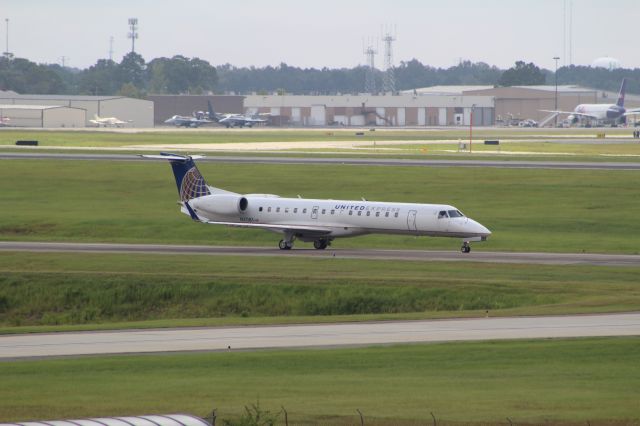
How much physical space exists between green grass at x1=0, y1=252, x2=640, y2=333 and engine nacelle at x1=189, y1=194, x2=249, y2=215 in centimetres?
798

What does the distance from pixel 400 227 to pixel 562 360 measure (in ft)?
92.1

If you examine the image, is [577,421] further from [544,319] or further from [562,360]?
[544,319]

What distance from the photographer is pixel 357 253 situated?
62.2m

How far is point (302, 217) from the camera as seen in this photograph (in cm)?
6412

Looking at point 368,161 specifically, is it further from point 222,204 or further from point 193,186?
point 222,204

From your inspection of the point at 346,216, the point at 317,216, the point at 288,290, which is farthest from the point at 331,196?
the point at 288,290

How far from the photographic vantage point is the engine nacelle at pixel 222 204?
2564 inches

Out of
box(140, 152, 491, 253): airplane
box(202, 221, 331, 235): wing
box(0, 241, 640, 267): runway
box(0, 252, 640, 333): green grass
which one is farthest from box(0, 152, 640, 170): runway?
box(0, 252, 640, 333): green grass

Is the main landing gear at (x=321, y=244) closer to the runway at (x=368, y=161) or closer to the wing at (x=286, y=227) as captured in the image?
the wing at (x=286, y=227)

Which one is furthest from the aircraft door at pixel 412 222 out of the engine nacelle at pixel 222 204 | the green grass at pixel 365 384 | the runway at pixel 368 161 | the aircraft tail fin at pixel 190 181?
the runway at pixel 368 161

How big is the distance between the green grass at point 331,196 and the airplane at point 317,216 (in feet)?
14.1

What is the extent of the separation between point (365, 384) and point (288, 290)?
67.2ft

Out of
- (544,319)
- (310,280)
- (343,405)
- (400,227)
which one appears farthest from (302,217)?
(343,405)

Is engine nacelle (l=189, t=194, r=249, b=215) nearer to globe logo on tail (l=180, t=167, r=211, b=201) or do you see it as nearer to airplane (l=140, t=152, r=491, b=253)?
airplane (l=140, t=152, r=491, b=253)
